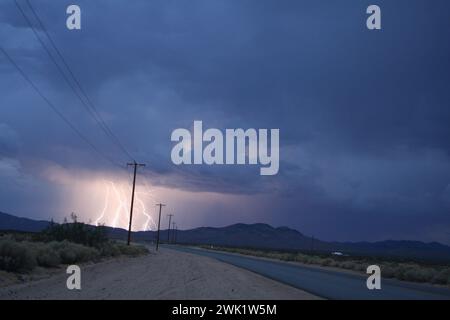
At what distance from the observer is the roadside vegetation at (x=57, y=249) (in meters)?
27.7

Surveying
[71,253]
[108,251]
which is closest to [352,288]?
[71,253]

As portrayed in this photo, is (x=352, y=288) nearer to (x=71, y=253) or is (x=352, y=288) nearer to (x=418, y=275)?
(x=418, y=275)

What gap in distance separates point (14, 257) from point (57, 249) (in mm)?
10941

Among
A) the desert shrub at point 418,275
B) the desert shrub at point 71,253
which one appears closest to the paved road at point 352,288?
the desert shrub at point 418,275

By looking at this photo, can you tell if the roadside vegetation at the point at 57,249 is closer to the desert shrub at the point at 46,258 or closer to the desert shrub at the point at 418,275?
the desert shrub at the point at 46,258

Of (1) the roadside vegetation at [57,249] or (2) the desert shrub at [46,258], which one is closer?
(1) the roadside vegetation at [57,249]

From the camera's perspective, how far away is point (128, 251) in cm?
6475

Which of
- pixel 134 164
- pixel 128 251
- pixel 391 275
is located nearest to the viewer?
pixel 391 275

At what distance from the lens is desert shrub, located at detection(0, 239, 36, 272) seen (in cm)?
2691

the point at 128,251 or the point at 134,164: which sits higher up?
the point at 134,164
